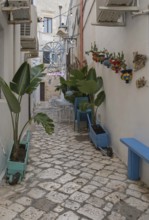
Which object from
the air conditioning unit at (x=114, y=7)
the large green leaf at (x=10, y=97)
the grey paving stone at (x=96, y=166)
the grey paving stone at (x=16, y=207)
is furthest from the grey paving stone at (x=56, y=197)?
the air conditioning unit at (x=114, y=7)

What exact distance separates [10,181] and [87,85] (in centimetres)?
296

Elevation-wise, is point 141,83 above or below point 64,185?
above

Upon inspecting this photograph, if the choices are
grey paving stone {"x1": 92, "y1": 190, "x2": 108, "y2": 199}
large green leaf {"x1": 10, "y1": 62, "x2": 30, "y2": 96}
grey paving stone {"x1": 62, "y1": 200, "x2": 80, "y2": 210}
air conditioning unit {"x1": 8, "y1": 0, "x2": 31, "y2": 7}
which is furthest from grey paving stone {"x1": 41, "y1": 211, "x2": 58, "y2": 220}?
air conditioning unit {"x1": 8, "y1": 0, "x2": 31, "y2": 7}

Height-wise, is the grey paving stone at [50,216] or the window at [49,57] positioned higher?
the window at [49,57]

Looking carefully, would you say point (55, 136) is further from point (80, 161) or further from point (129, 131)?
point (129, 131)

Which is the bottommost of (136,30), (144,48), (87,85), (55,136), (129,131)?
(55,136)

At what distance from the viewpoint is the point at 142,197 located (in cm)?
322

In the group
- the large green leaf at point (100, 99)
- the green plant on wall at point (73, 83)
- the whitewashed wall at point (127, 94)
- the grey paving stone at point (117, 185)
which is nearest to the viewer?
the grey paving stone at point (117, 185)

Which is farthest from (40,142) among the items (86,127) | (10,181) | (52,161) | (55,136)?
(10,181)

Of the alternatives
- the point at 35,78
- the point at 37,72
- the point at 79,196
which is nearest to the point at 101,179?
the point at 79,196

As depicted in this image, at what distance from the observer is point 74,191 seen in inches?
134

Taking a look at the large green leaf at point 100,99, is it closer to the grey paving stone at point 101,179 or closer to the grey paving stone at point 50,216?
the grey paving stone at point 101,179

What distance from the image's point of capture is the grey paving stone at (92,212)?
8.99ft

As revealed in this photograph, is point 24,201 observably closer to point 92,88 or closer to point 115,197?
point 115,197
